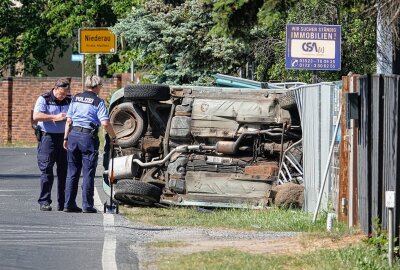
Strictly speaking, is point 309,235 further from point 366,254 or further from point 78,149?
point 78,149

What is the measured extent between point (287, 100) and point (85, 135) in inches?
114

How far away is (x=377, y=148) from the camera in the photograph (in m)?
11.7

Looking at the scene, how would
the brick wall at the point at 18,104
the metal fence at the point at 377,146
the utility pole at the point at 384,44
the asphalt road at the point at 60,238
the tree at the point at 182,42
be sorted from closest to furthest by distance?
the asphalt road at the point at 60,238, the metal fence at the point at 377,146, the utility pole at the point at 384,44, the tree at the point at 182,42, the brick wall at the point at 18,104

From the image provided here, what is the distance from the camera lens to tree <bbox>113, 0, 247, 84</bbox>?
93.4 ft

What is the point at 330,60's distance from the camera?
1872cm

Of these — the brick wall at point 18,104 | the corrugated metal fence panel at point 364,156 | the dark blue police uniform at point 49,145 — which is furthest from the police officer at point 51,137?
the brick wall at point 18,104

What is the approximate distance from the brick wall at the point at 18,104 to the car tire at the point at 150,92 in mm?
26729

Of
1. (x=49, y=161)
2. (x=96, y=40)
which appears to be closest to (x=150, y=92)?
(x=49, y=161)

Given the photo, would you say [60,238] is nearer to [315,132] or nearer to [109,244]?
[109,244]

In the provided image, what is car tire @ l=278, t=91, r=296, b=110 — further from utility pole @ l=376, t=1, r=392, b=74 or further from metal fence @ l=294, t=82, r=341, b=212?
utility pole @ l=376, t=1, r=392, b=74

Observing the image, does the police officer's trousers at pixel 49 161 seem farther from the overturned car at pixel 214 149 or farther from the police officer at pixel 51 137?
the overturned car at pixel 214 149

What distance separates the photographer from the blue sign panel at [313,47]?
1848 centimetres

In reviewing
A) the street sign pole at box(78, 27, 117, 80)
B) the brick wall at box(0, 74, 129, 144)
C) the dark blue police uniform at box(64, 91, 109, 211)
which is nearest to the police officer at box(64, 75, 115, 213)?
the dark blue police uniform at box(64, 91, 109, 211)

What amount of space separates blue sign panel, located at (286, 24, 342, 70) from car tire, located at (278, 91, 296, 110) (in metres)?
2.05
